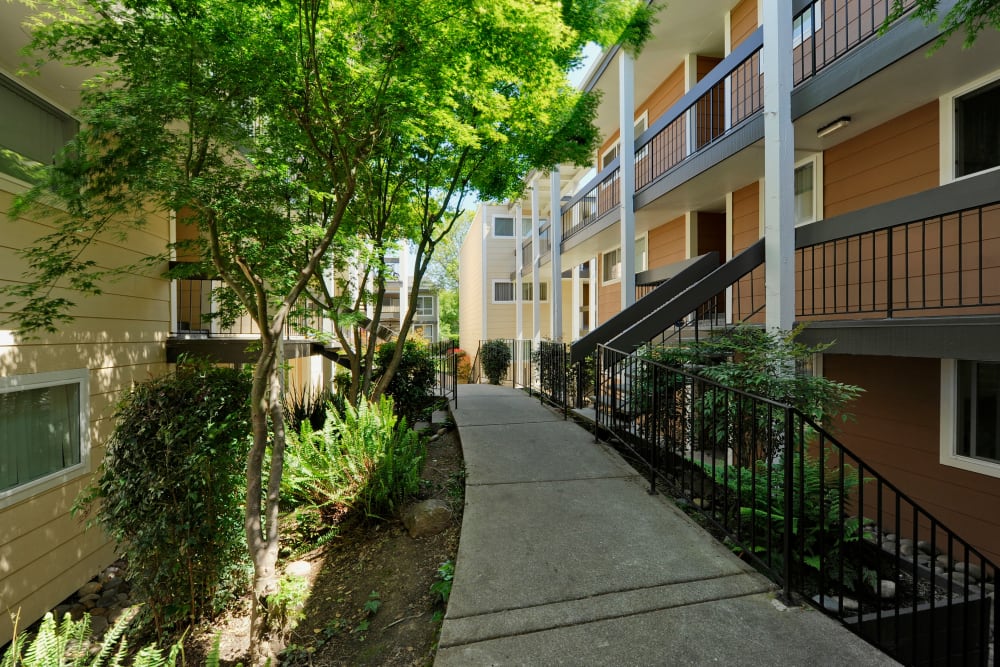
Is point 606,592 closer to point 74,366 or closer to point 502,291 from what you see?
point 74,366

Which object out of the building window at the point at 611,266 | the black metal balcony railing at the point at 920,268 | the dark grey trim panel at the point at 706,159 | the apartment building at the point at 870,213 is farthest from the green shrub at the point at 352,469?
the building window at the point at 611,266

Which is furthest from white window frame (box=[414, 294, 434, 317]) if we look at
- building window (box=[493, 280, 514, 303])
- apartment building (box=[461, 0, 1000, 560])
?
apartment building (box=[461, 0, 1000, 560])

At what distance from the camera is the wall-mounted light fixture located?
558cm

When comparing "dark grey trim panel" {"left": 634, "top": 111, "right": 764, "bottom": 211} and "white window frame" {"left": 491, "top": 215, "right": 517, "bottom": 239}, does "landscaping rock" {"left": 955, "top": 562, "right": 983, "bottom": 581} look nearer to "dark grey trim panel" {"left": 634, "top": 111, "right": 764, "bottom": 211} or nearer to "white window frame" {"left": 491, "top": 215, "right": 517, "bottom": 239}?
"dark grey trim panel" {"left": 634, "top": 111, "right": 764, "bottom": 211}

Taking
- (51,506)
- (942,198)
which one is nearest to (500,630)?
(51,506)

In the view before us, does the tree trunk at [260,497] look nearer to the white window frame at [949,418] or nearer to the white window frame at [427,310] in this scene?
the white window frame at [949,418]

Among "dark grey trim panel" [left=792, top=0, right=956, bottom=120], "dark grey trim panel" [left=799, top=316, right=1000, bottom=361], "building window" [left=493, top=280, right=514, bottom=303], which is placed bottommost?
"dark grey trim panel" [left=799, top=316, right=1000, bottom=361]

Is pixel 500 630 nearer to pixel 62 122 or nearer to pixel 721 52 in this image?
pixel 62 122

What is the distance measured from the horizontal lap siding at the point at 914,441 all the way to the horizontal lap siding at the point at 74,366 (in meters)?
8.27

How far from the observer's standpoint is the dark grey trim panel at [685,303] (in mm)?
5469

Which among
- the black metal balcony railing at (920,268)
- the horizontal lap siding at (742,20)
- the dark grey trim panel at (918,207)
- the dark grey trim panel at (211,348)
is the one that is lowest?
the dark grey trim panel at (211,348)

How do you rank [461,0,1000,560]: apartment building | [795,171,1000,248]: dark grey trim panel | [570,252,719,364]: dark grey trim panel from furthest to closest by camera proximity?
[570,252,719,364]: dark grey trim panel < [461,0,1000,560]: apartment building < [795,171,1000,248]: dark grey trim panel

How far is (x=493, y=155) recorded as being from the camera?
654 cm

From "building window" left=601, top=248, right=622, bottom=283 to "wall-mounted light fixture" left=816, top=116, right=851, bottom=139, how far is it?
7.42 meters
